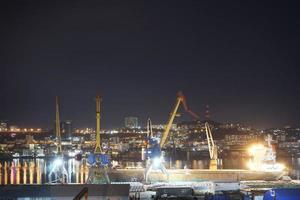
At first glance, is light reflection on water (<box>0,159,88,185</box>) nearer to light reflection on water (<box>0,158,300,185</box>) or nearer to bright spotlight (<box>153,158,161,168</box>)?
light reflection on water (<box>0,158,300,185</box>)

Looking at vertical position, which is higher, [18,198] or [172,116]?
[172,116]

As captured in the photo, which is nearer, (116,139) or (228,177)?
(228,177)

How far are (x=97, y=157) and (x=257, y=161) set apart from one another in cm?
2011

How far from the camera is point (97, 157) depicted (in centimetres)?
3195

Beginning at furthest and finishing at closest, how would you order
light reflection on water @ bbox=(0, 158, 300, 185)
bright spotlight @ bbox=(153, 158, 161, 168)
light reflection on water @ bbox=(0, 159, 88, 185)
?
light reflection on water @ bbox=(0, 158, 300, 185), light reflection on water @ bbox=(0, 159, 88, 185), bright spotlight @ bbox=(153, 158, 161, 168)

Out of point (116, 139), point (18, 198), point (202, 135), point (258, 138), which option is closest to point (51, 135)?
point (116, 139)

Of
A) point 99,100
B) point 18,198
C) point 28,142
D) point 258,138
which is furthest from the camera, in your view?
point 258,138

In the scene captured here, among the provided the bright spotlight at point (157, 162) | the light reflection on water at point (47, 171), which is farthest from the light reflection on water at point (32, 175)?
the bright spotlight at point (157, 162)

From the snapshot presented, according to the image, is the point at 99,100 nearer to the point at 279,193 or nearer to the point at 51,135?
the point at 279,193

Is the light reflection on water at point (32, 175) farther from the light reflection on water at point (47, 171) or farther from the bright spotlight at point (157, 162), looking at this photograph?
the bright spotlight at point (157, 162)

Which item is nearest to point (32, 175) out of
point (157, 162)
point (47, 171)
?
point (47, 171)

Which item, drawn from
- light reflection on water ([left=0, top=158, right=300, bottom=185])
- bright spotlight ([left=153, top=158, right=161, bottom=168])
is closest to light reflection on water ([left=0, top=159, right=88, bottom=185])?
light reflection on water ([left=0, top=158, right=300, bottom=185])

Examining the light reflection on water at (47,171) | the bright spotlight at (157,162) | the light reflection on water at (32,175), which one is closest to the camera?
the bright spotlight at (157,162)

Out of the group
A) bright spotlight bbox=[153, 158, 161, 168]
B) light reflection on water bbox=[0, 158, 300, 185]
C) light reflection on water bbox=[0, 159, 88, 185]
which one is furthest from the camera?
light reflection on water bbox=[0, 158, 300, 185]
